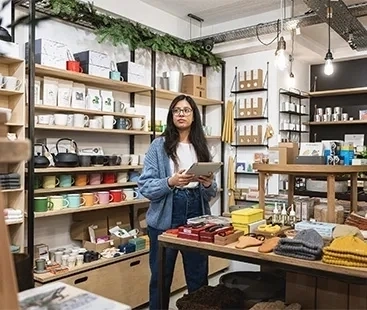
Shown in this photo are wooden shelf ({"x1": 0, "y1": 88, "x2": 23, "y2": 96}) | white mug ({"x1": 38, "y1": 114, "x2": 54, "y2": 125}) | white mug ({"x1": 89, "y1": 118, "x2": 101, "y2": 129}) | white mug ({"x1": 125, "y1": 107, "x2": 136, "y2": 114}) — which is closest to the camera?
wooden shelf ({"x1": 0, "y1": 88, "x2": 23, "y2": 96})

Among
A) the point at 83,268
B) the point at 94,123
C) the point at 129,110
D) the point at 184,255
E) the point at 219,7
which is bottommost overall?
the point at 83,268

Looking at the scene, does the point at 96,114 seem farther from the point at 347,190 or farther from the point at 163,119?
the point at 347,190

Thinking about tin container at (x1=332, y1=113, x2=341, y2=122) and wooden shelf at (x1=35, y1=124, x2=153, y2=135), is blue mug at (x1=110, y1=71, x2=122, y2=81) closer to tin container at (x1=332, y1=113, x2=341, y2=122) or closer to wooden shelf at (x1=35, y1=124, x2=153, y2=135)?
wooden shelf at (x1=35, y1=124, x2=153, y2=135)

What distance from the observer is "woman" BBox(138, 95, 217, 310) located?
2.35 m

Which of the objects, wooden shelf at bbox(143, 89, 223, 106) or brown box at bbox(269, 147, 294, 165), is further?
wooden shelf at bbox(143, 89, 223, 106)

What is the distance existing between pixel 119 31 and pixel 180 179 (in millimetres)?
1889

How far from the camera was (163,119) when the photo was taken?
14.6 ft

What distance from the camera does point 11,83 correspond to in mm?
2660

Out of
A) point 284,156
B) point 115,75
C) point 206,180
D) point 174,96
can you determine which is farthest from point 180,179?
point 174,96

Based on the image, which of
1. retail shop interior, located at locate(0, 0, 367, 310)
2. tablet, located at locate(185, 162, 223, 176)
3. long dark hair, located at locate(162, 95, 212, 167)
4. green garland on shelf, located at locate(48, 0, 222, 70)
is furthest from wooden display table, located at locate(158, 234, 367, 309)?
green garland on shelf, located at locate(48, 0, 222, 70)

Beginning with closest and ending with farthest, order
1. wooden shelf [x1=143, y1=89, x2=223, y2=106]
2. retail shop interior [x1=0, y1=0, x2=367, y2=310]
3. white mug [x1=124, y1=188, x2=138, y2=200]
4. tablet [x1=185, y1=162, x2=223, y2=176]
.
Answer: retail shop interior [x1=0, y1=0, x2=367, y2=310], tablet [x1=185, y1=162, x2=223, y2=176], white mug [x1=124, y1=188, x2=138, y2=200], wooden shelf [x1=143, y1=89, x2=223, y2=106]

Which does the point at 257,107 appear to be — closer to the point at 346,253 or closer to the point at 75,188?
the point at 75,188

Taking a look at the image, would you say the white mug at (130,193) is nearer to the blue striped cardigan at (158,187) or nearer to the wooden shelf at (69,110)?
the wooden shelf at (69,110)

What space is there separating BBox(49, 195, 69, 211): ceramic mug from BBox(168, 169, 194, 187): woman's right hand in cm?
116
